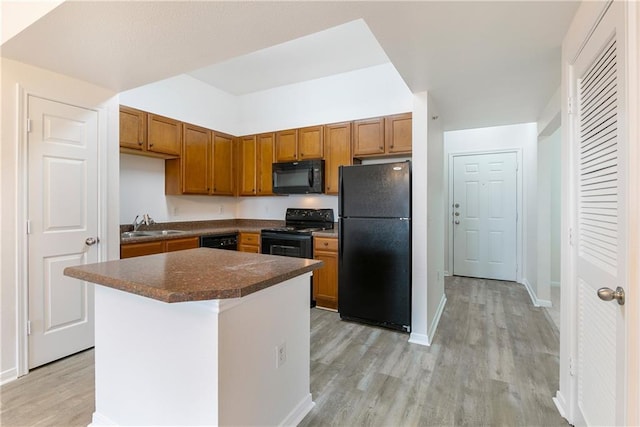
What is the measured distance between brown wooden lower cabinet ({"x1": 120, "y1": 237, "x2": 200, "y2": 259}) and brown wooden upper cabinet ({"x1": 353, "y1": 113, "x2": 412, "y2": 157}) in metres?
2.12

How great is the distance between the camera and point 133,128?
3080mm

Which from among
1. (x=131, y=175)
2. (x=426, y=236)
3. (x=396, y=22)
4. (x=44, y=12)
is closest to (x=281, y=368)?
(x=426, y=236)

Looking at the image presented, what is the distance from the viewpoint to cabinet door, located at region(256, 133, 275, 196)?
4121 mm

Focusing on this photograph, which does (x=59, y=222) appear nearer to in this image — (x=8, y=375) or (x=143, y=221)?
(x=8, y=375)

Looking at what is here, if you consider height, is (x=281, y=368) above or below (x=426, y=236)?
below

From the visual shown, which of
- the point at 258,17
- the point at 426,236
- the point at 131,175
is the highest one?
the point at 258,17

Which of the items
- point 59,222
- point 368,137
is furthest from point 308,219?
point 59,222

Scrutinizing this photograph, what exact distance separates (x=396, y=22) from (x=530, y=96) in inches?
74.3

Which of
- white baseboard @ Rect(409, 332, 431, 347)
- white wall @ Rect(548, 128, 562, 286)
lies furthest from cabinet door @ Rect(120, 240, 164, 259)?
white wall @ Rect(548, 128, 562, 286)

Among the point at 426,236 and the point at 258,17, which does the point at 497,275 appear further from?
the point at 258,17

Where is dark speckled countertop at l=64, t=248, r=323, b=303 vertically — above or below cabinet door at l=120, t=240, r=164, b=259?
above

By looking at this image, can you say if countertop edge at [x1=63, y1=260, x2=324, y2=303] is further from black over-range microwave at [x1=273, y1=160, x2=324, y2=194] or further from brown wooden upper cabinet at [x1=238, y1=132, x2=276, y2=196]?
brown wooden upper cabinet at [x1=238, y1=132, x2=276, y2=196]

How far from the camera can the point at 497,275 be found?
4.71 meters

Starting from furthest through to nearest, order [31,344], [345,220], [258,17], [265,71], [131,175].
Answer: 1. [265,71]
2. [131,175]
3. [345,220]
4. [31,344]
5. [258,17]
